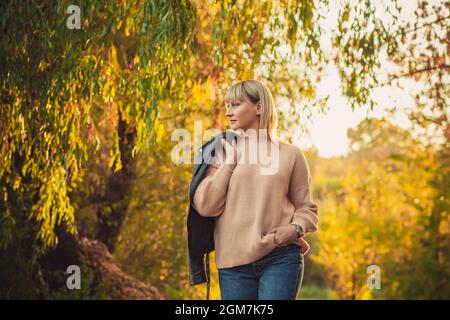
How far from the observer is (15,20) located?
248 inches

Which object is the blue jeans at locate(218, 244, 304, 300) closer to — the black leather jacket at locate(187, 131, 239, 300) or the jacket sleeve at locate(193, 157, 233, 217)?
the black leather jacket at locate(187, 131, 239, 300)

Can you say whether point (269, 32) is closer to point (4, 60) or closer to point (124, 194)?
point (4, 60)

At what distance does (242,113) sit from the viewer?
12.5 ft

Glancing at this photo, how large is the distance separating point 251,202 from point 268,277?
0.36 meters

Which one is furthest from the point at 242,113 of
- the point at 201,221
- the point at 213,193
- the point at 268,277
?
the point at 268,277

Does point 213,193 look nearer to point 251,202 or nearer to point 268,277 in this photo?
point 251,202

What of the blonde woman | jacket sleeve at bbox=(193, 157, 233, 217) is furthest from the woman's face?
jacket sleeve at bbox=(193, 157, 233, 217)

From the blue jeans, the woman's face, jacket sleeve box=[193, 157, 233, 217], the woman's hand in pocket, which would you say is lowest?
the blue jeans

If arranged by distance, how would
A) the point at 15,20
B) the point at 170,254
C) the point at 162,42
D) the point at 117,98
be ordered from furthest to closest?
1. the point at 170,254
2. the point at 117,98
3. the point at 15,20
4. the point at 162,42

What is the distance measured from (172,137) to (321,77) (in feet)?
10.0

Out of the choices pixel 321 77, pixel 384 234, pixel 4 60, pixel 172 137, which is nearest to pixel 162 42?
pixel 4 60

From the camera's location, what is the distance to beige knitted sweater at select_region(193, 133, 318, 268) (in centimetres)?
368

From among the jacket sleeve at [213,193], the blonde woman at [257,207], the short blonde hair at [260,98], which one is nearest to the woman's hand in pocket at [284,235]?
the blonde woman at [257,207]

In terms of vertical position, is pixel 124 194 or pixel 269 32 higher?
pixel 269 32
